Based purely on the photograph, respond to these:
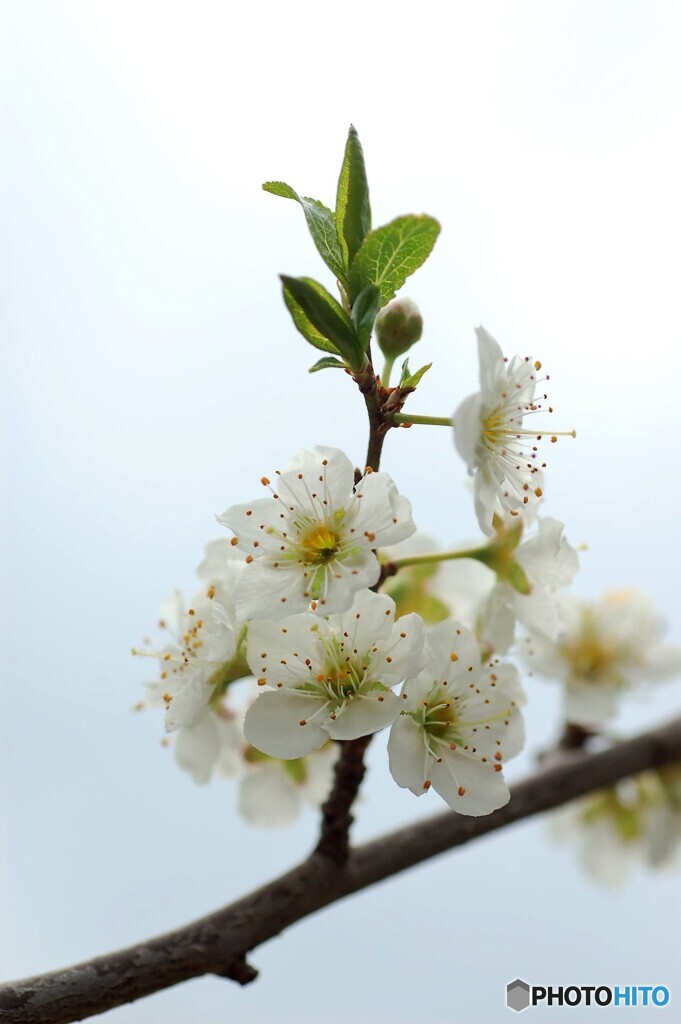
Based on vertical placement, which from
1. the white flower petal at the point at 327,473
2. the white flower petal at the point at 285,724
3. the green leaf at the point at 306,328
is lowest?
the white flower petal at the point at 285,724

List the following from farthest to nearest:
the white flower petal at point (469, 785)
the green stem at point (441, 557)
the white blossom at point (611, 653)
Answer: the white blossom at point (611, 653) → the green stem at point (441, 557) → the white flower petal at point (469, 785)

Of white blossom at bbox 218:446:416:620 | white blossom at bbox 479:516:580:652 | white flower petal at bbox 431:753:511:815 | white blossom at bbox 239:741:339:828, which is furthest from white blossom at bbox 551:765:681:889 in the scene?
white blossom at bbox 218:446:416:620

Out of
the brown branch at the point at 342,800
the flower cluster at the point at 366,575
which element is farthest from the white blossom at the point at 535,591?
the brown branch at the point at 342,800

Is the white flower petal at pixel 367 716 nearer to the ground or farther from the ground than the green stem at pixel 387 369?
nearer to the ground

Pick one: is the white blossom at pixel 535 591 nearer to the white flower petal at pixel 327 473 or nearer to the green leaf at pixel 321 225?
the white flower petal at pixel 327 473

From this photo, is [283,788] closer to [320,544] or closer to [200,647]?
[200,647]
